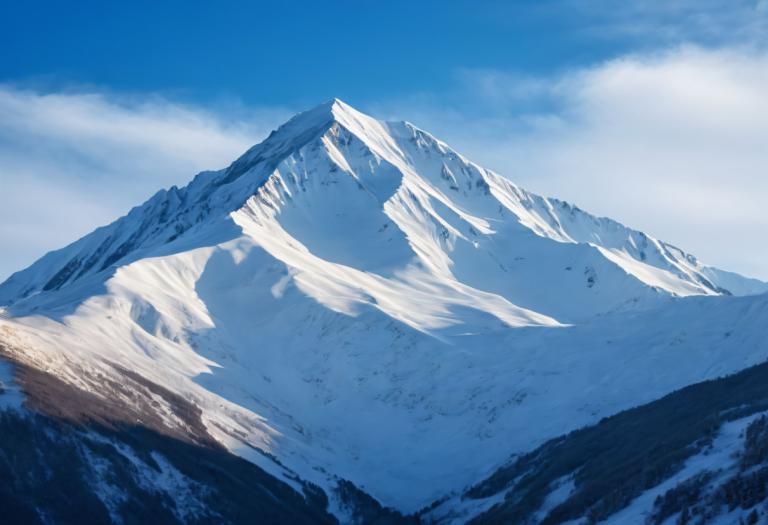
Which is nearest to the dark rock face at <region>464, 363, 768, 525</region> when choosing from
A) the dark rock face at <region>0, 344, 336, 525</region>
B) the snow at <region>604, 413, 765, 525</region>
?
the snow at <region>604, 413, 765, 525</region>

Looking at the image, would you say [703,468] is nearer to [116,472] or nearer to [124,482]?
[124,482]

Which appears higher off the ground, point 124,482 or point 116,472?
point 116,472

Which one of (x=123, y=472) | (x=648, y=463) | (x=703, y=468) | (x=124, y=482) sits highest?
(x=703, y=468)

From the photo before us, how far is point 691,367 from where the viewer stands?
441ft

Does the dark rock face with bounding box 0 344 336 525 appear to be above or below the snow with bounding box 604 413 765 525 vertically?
below

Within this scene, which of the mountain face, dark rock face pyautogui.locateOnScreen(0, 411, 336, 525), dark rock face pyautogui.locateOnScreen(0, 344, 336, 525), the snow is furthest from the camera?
the mountain face

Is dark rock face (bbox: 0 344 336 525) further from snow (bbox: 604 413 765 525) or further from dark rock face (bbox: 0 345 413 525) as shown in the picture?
snow (bbox: 604 413 765 525)

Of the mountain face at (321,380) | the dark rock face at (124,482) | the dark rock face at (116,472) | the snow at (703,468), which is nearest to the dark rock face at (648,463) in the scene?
the snow at (703,468)

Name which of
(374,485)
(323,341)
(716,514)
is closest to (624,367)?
(374,485)

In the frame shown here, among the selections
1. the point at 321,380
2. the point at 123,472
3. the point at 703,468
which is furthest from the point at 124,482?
the point at 321,380

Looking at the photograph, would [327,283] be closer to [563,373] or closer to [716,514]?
[563,373]

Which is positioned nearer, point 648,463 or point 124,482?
point 648,463

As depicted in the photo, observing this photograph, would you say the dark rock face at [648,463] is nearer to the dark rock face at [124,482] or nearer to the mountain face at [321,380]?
the mountain face at [321,380]

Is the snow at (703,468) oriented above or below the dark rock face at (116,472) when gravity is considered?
above
